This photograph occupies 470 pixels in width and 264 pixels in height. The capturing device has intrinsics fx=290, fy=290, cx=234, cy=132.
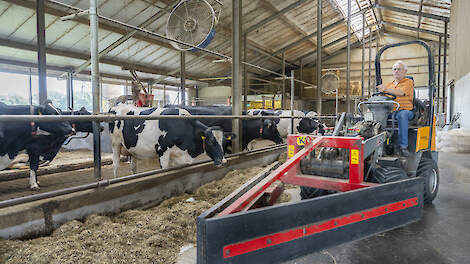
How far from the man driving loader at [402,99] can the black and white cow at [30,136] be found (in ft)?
17.7

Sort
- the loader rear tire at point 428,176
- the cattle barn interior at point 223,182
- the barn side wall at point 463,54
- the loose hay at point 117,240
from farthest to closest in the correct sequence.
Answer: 1. the barn side wall at point 463,54
2. the loader rear tire at point 428,176
3. the loose hay at point 117,240
4. the cattle barn interior at point 223,182

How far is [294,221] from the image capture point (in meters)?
1.53

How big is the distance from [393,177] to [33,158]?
17.8 ft

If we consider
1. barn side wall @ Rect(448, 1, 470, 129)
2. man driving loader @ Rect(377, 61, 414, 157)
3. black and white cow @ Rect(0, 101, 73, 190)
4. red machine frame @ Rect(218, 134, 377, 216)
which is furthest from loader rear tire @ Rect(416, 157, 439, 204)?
barn side wall @ Rect(448, 1, 470, 129)

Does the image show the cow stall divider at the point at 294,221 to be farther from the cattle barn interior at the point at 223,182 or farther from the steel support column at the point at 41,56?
the steel support column at the point at 41,56

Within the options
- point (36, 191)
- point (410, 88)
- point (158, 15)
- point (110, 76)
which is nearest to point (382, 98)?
point (410, 88)

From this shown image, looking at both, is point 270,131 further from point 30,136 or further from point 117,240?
point 117,240

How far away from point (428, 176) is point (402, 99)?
99 centimetres

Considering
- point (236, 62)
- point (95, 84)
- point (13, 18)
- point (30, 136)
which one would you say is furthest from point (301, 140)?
point (13, 18)

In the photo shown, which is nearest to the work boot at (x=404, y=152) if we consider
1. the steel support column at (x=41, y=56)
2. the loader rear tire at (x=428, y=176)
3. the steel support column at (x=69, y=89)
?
the loader rear tire at (x=428, y=176)

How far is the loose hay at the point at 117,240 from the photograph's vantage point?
2.04 metres

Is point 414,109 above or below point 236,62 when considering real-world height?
below

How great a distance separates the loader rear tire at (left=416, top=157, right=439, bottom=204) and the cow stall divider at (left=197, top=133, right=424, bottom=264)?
170 centimetres

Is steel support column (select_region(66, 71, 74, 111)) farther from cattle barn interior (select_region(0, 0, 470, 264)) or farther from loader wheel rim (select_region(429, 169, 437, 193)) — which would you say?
loader wheel rim (select_region(429, 169, 437, 193))
